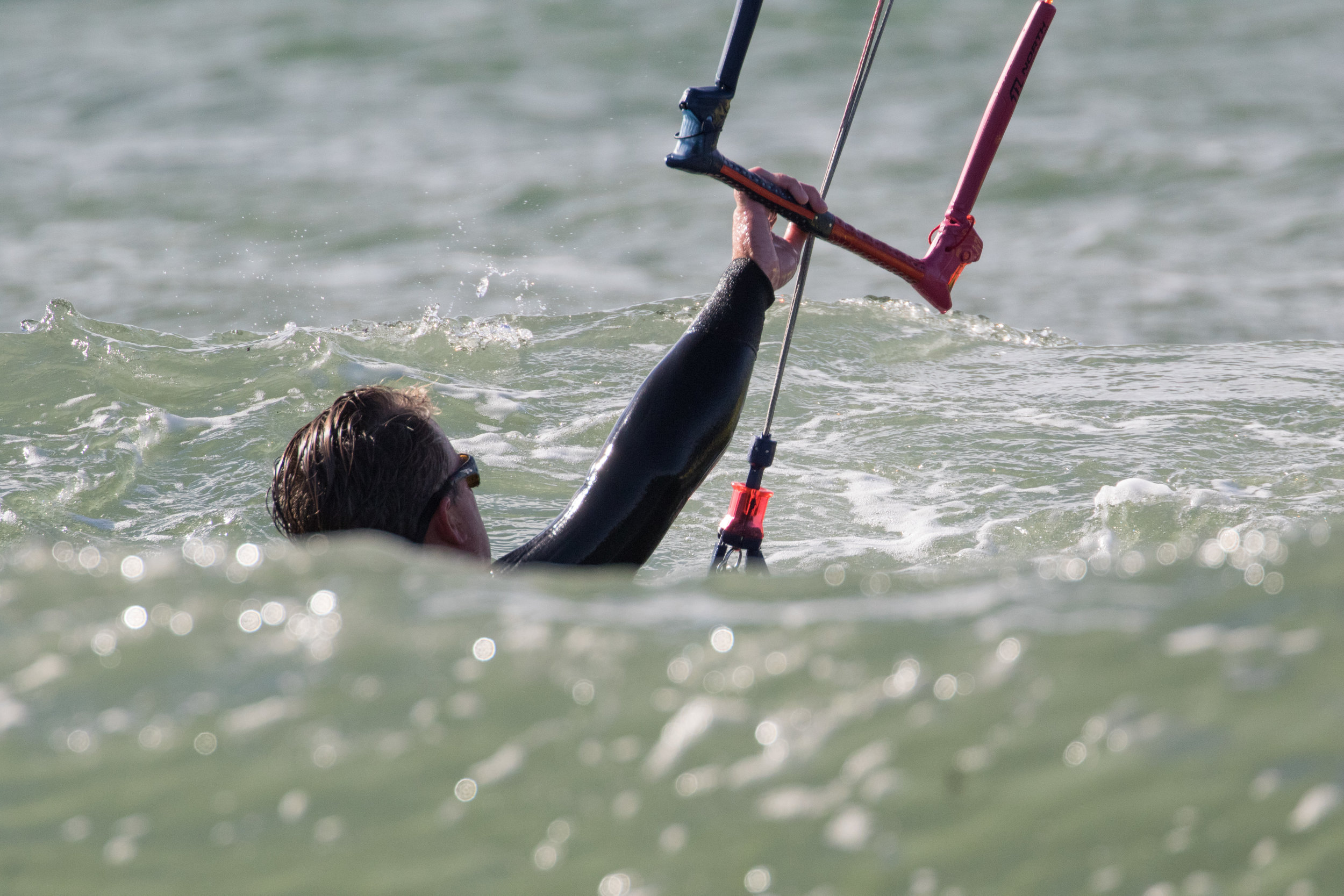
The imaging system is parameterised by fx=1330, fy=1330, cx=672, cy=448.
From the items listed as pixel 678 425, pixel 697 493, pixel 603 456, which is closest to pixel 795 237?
pixel 678 425

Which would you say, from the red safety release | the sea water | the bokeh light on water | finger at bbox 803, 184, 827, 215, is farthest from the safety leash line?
the bokeh light on water

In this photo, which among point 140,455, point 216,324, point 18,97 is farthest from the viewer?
point 18,97

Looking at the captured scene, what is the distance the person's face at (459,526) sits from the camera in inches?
98.1

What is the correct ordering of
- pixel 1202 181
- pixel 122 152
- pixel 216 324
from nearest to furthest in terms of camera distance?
pixel 216 324 < pixel 1202 181 < pixel 122 152

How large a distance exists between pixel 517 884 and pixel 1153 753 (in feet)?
2.30

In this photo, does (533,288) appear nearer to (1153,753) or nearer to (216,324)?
(216,324)

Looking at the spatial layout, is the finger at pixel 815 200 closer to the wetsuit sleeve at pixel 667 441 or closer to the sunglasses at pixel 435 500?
the wetsuit sleeve at pixel 667 441

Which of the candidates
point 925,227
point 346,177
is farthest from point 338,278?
point 925,227

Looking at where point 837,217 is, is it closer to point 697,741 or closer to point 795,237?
point 795,237

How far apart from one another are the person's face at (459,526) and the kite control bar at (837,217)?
764 millimetres

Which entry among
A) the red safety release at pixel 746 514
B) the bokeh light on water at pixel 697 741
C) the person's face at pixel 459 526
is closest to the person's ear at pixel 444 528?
the person's face at pixel 459 526

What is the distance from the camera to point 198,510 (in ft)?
13.4

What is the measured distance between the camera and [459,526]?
251 centimetres

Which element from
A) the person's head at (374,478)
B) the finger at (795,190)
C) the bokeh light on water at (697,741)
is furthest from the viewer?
the finger at (795,190)
